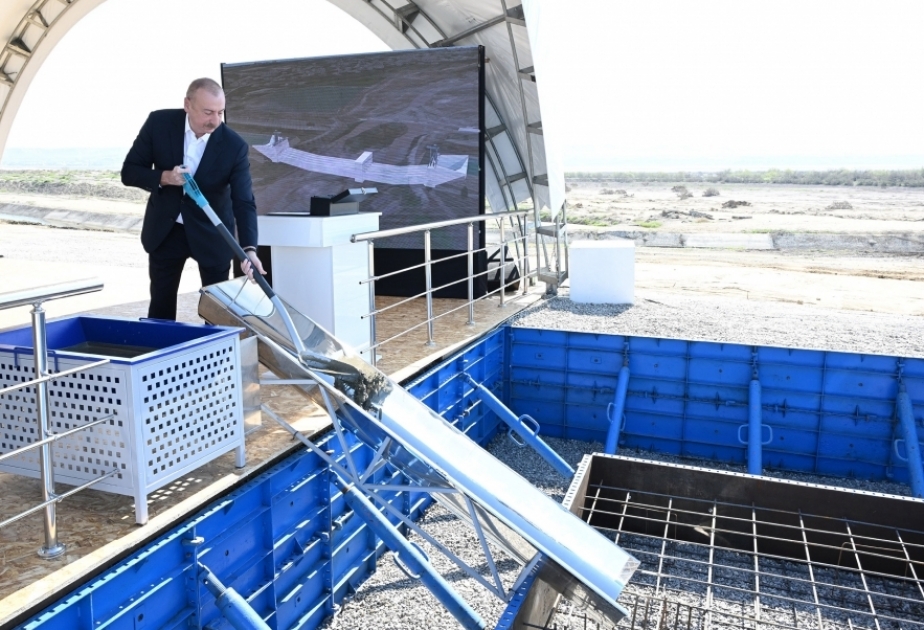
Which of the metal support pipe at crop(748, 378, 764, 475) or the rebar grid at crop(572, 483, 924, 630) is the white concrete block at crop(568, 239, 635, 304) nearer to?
the metal support pipe at crop(748, 378, 764, 475)

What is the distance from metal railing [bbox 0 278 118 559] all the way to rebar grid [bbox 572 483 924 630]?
8.01ft

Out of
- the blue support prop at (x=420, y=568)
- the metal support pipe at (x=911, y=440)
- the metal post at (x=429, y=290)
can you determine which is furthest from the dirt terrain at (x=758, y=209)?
the blue support prop at (x=420, y=568)

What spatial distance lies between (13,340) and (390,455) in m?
1.57

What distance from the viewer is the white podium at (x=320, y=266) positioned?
15.0 ft

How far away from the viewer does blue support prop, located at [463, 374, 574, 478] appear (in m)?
5.37

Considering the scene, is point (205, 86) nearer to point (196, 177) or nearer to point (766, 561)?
point (196, 177)

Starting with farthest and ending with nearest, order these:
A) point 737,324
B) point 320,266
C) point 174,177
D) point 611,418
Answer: point 737,324
point 611,418
point 320,266
point 174,177

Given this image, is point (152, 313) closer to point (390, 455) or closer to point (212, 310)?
point (212, 310)

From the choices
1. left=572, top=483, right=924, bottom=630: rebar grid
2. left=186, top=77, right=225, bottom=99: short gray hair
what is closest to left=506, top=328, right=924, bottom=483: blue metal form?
left=572, top=483, right=924, bottom=630: rebar grid

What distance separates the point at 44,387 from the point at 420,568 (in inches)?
68.3

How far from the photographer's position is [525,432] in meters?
5.57

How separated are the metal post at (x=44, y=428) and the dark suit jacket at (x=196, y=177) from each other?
145 centimetres

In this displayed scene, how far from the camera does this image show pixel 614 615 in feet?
8.79

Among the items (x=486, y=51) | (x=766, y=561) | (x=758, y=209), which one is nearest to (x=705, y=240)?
(x=758, y=209)
